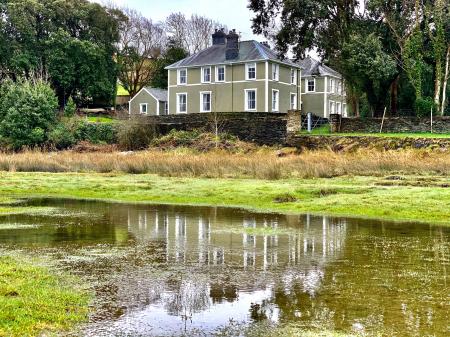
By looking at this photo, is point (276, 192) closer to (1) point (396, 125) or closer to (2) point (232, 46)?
(1) point (396, 125)

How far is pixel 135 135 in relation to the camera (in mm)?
49688

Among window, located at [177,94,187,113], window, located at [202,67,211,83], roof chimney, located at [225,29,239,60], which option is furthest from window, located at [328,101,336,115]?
window, located at [177,94,187,113]

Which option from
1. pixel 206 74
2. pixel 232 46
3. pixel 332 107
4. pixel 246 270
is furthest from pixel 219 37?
pixel 246 270

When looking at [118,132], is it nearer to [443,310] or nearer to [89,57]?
[89,57]

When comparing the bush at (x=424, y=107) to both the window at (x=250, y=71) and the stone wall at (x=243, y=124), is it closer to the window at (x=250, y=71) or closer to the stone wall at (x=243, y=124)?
the stone wall at (x=243, y=124)

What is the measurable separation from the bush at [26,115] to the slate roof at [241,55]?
598 inches

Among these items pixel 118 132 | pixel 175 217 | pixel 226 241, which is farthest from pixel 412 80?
pixel 226 241

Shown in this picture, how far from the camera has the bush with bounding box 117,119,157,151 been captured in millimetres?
49469

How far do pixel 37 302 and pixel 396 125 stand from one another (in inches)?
1472

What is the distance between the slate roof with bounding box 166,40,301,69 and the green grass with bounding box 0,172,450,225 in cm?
2773

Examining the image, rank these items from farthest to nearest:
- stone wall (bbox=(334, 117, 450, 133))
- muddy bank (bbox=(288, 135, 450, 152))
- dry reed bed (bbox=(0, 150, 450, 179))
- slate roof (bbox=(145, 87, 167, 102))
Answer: slate roof (bbox=(145, 87, 167, 102)) < stone wall (bbox=(334, 117, 450, 133)) < muddy bank (bbox=(288, 135, 450, 152)) < dry reed bed (bbox=(0, 150, 450, 179))

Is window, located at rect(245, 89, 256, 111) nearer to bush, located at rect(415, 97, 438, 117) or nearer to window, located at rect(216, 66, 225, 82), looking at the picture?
window, located at rect(216, 66, 225, 82)

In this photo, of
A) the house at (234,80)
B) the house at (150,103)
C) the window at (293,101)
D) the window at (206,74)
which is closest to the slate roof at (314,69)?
the house at (234,80)

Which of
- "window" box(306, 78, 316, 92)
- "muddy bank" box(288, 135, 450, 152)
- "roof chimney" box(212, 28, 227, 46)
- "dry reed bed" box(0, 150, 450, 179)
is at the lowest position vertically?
"dry reed bed" box(0, 150, 450, 179)
